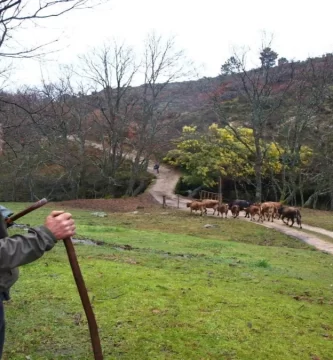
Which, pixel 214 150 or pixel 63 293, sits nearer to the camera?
pixel 63 293

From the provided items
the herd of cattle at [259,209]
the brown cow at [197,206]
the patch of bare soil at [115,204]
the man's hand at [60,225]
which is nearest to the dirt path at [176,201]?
the herd of cattle at [259,209]

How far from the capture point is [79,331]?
4895 mm

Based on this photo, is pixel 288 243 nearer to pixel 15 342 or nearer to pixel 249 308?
pixel 249 308

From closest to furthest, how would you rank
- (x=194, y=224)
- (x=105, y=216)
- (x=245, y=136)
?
(x=194, y=224) → (x=105, y=216) → (x=245, y=136)

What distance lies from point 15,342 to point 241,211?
2715cm

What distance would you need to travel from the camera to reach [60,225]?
287 centimetres

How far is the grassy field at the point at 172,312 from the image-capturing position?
15.0 feet

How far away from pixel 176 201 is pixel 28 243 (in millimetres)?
34290

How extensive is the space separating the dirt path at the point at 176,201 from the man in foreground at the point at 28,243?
15040 mm

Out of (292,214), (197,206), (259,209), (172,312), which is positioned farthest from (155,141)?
(172,312)

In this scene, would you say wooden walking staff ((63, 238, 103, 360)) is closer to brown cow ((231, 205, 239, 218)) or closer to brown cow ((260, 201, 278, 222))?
brown cow ((260, 201, 278, 222))

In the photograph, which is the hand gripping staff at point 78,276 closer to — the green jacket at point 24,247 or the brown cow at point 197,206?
the green jacket at point 24,247

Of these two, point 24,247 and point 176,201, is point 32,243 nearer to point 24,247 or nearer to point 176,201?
point 24,247

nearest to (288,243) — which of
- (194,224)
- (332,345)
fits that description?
(194,224)
